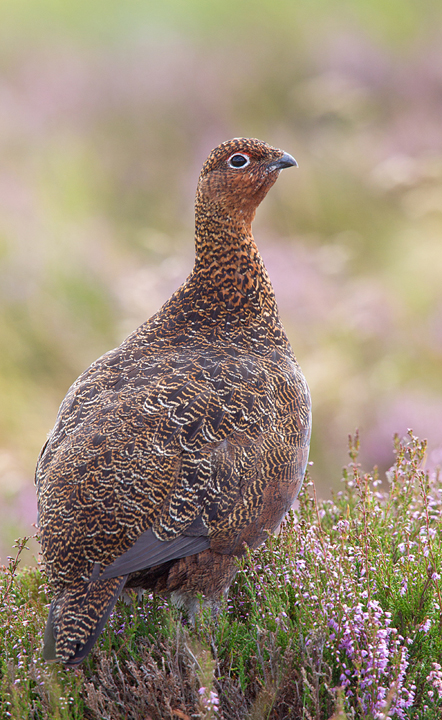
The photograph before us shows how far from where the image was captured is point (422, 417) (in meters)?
7.06

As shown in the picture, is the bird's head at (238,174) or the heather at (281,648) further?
the bird's head at (238,174)

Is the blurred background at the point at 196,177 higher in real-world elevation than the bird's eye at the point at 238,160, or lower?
higher

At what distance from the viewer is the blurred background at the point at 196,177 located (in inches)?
287

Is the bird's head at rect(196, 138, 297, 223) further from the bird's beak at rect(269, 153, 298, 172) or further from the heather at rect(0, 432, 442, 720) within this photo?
the heather at rect(0, 432, 442, 720)

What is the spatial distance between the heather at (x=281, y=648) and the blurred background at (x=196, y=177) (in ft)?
6.17

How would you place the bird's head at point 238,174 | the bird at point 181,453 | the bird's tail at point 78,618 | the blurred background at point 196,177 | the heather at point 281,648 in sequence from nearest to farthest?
1. the heather at point 281,648
2. the bird's tail at point 78,618
3. the bird at point 181,453
4. the bird's head at point 238,174
5. the blurred background at point 196,177

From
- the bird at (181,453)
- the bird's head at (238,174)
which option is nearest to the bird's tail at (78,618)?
the bird at (181,453)

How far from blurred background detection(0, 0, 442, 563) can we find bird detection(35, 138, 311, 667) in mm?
2005

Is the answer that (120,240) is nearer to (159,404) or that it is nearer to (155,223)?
(155,223)

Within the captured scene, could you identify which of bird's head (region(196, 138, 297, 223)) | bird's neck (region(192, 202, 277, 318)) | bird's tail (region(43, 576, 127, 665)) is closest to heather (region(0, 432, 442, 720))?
bird's tail (region(43, 576, 127, 665))

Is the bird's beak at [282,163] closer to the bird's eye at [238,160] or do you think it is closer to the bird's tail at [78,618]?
the bird's eye at [238,160]

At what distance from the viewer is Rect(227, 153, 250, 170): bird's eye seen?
4137mm

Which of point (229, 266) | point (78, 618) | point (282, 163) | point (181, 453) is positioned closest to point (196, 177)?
point (282, 163)

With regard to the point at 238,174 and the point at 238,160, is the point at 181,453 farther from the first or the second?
the point at 238,160
